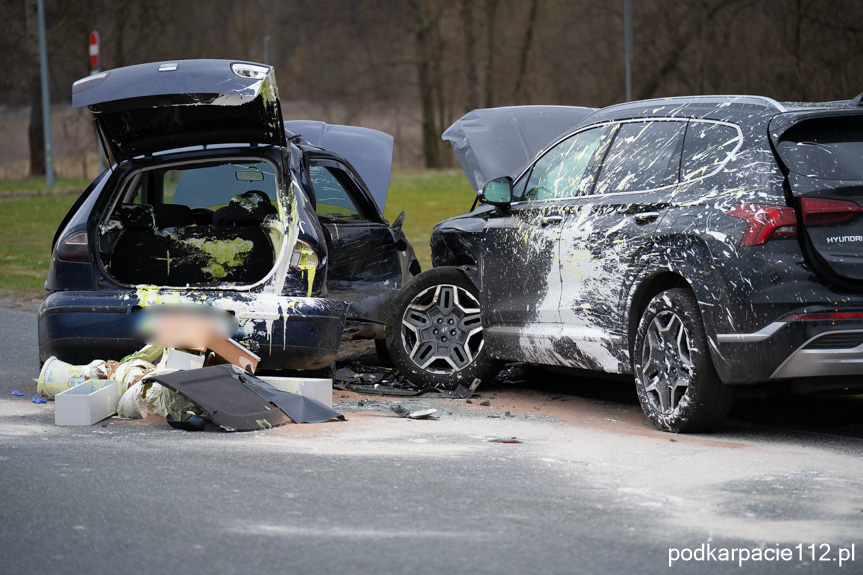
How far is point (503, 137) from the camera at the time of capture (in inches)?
408

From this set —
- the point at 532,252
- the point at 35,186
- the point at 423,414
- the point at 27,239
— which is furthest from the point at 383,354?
the point at 35,186

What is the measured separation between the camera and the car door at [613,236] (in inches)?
273

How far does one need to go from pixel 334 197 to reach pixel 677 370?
4.20 metres

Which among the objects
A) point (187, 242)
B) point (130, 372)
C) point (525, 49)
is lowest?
point (130, 372)

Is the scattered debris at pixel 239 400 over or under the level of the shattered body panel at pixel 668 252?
under

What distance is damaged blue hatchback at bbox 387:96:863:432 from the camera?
6.14 metres

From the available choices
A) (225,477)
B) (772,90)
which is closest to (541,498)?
(225,477)

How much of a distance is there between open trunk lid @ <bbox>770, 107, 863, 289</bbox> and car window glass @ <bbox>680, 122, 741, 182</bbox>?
11.7 inches

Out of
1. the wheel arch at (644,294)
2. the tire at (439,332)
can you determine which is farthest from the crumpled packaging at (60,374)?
the wheel arch at (644,294)

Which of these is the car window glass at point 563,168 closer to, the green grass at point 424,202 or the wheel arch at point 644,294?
the wheel arch at point 644,294

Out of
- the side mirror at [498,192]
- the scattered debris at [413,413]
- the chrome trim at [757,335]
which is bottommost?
the scattered debris at [413,413]

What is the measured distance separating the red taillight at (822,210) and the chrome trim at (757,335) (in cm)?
54

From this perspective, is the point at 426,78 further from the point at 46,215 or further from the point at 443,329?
the point at 443,329

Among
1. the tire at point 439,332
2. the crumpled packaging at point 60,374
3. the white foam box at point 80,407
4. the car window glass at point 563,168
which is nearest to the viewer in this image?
the white foam box at point 80,407
